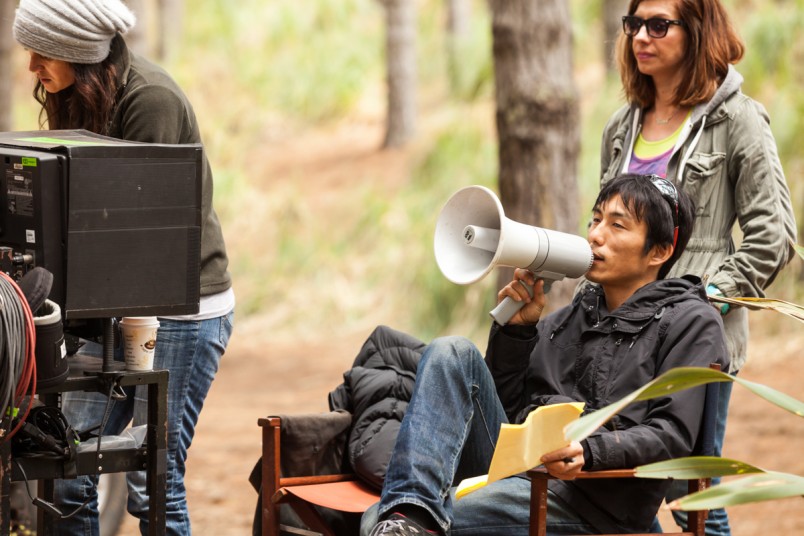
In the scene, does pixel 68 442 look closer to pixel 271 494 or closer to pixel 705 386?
pixel 271 494

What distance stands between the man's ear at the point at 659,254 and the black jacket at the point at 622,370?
0.23 ft

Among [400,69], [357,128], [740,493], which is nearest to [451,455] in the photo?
[740,493]

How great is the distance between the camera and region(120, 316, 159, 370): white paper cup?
9.86ft

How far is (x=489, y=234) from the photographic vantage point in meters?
→ 3.25

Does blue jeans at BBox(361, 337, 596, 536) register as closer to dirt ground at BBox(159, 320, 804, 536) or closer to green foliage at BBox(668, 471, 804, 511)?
green foliage at BBox(668, 471, 804, 511)

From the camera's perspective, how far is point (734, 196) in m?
3.61

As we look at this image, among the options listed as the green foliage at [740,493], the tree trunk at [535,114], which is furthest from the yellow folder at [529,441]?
the tree trunk at [535,114]

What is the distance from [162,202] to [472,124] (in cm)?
836

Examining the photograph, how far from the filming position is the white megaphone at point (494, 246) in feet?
10.2

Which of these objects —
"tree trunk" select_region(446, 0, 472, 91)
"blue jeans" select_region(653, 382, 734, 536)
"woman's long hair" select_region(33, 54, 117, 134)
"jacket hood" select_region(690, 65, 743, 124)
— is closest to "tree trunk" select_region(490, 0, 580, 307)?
"jacket hood" select_region(690, 65, 743, 124)

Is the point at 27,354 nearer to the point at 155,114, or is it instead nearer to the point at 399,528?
the point at 155,114

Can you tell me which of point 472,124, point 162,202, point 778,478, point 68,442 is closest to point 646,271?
point 778,478

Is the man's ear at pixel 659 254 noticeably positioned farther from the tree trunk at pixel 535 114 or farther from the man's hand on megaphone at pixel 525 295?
the tree trunk at pixel 535 114

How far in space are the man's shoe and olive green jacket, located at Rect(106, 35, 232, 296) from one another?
878 mm
